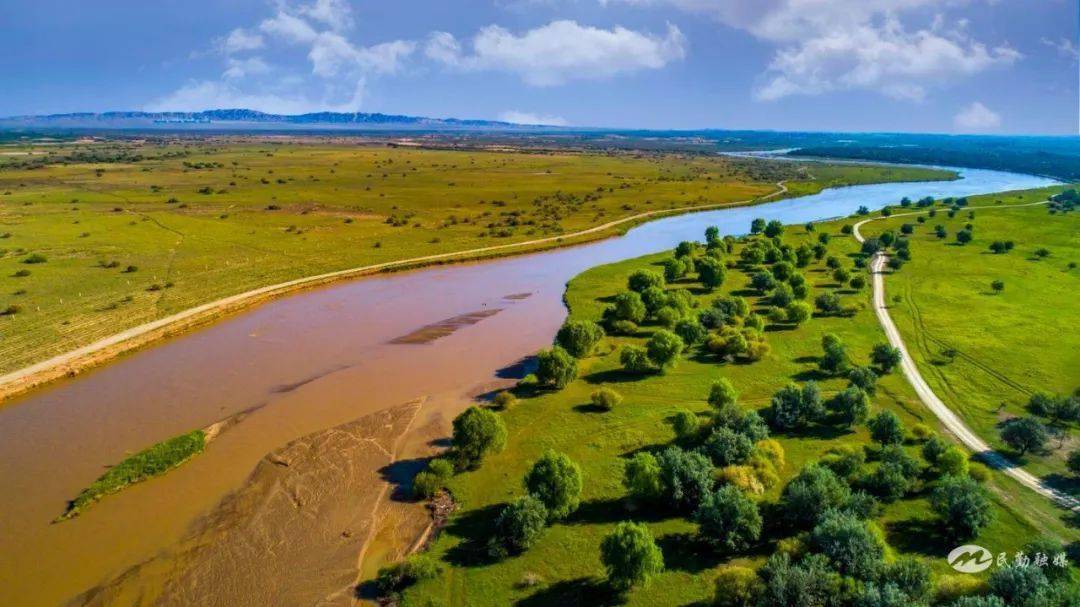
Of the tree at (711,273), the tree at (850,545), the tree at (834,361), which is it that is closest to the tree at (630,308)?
the tree at (711,273)

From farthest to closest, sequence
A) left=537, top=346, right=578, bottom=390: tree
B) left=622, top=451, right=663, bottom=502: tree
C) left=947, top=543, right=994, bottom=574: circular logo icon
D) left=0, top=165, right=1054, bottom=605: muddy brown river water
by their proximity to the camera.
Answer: left=537, top=346, right=578, bottom=390: tree → left=622, top=451, right=663, bottom=502: tree → left=0, top=165, right=1054, bottom=605: muddy brown river water → left=947, top=543, right=994, bottom=574: circular logo icon

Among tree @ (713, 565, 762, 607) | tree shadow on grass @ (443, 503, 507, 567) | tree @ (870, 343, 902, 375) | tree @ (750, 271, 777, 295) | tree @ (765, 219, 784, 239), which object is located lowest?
tree shadow on grass @ (443, 503, 507, 567)

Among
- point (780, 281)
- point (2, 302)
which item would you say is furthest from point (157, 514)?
point (780, 281)

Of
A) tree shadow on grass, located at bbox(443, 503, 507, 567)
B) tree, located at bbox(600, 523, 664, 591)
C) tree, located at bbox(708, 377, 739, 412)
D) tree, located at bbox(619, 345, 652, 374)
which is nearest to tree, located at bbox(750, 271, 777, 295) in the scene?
tree, located at bbox(619, 345, 652, 374)

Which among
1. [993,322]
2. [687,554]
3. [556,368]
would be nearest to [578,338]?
[556,368]

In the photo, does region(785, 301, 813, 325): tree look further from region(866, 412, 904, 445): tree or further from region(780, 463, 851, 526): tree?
region(780, 463, 851, 526): tree

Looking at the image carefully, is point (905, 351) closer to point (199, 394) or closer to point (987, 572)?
point (987, 572)
